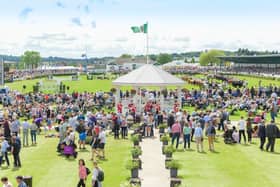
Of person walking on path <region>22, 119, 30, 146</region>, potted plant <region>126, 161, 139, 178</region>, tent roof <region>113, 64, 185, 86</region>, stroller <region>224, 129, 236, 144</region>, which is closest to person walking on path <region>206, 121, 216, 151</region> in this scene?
stroller <region>224, 129, 236, 144</region>

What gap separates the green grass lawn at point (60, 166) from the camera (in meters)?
18.4

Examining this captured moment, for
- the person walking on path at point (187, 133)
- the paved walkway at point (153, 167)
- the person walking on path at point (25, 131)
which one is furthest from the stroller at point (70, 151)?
the person walking on path at point (187, 133)

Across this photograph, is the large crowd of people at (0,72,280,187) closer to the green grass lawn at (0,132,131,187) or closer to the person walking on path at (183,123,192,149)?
the person walking on path at (183,123,192,149)

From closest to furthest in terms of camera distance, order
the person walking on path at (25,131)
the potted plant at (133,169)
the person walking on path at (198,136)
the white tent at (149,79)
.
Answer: the potted plant at (133,169) < the person walking on path at (198,136) < the person walking on path at (25,131) < the white tent at (149,79)

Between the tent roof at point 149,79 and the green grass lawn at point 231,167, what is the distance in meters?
9.04

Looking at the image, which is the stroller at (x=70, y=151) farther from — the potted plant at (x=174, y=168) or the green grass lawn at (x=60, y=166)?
the potted plant at (x=174, y=168)

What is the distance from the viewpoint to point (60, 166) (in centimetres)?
2086

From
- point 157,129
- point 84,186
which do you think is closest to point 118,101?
point 157,129

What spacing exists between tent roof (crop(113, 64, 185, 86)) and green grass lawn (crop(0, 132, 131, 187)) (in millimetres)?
7859

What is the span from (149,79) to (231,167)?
47.8ft

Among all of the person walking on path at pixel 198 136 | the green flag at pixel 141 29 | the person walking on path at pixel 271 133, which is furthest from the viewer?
the green flag at pixel 141 29

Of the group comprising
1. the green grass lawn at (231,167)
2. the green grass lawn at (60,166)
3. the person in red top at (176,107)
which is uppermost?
the person in red top at (176,107)

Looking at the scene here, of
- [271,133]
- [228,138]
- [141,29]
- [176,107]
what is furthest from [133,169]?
[141,29]

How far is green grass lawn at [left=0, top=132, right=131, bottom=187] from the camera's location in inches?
726
